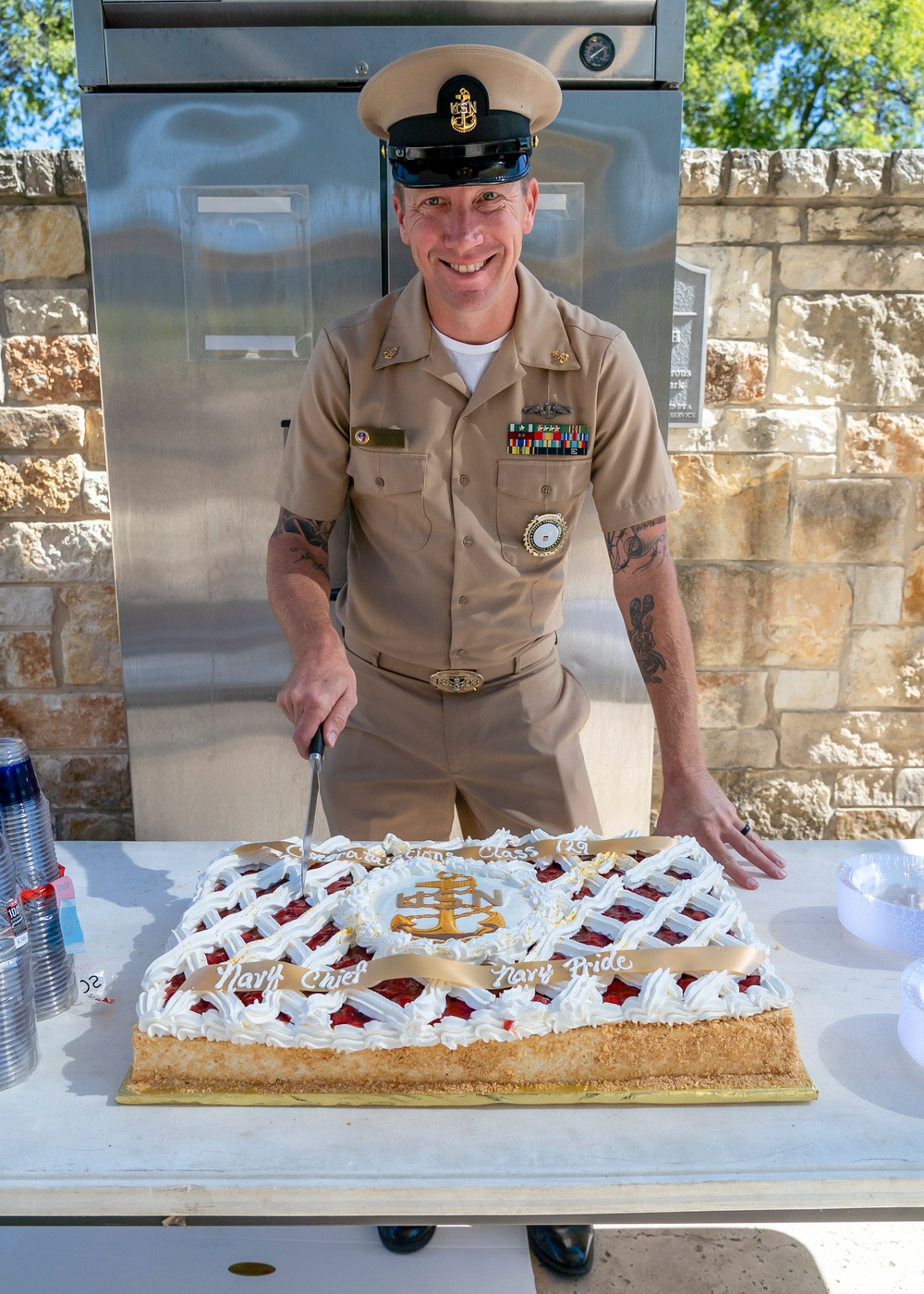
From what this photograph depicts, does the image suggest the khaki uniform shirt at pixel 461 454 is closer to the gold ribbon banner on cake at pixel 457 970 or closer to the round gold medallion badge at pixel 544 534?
the round gold medallion badge at pixel 544 534

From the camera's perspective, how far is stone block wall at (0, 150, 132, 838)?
2.60 meters

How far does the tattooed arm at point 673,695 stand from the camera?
157cm

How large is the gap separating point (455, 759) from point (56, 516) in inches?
54.7

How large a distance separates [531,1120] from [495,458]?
4.06 ft

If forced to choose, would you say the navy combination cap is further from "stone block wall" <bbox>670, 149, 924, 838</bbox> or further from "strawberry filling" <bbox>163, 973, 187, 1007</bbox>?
"strawberry filling" <bbox>163, 973, 187, 1007</bbox>

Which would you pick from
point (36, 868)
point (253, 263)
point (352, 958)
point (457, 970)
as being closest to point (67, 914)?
point (36, 868)

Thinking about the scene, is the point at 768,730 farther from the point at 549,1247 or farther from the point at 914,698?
the point at 549,1247

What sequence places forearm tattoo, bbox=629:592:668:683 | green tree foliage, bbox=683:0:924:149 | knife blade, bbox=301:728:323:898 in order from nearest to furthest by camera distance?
knife blade, bbox=301:728:323:898 → forearm tattoo, bbox=629:592:668:683 → green tree foliage, bbox=683:0:924:149

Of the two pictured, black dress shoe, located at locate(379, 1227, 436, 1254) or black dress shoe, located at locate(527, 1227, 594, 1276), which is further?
black dress shoe, located at locate(527, 1227, 594, 1276)

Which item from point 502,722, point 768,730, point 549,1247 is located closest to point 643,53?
point 502,722

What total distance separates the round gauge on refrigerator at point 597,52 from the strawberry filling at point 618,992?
6.41ft

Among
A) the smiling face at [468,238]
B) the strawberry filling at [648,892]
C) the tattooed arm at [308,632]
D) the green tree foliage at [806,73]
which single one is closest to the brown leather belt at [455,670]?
the tattooed arm at [308,632]

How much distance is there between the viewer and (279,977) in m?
1.13

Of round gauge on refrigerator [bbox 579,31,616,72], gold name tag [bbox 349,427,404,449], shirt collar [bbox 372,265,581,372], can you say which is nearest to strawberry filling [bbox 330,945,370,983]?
gold name tag [bbox 349,427,404,449]
